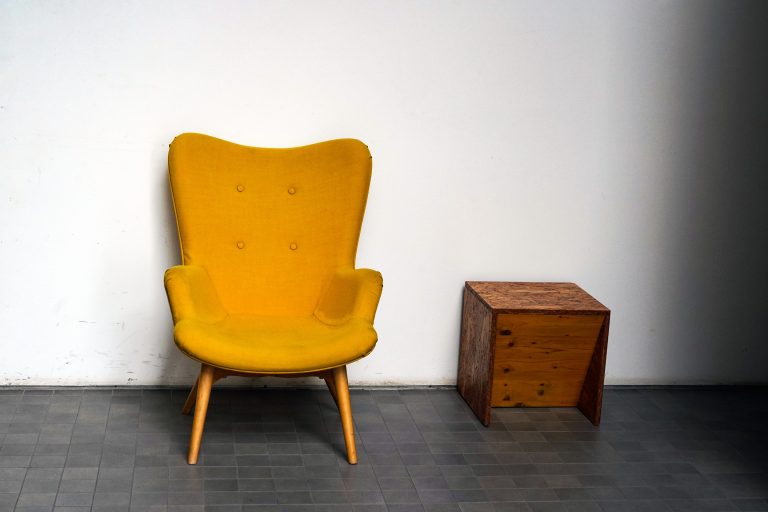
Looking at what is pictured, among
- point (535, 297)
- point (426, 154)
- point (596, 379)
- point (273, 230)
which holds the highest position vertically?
point (426, 154)

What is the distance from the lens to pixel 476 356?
10.8 feet

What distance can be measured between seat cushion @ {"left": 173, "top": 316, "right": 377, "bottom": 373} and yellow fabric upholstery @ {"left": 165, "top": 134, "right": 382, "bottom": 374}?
5.3 inches

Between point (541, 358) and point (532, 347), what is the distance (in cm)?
7

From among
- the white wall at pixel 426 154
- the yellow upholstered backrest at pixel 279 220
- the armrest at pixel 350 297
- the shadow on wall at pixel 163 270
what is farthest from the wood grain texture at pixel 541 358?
the shadow on wall at pixel 163 270

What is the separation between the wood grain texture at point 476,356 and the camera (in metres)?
3.16

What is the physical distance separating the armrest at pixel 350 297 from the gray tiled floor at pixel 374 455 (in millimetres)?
393

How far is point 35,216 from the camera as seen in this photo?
315 cm

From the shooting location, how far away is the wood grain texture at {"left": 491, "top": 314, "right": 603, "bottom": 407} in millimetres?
3186

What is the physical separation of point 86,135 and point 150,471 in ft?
3.88

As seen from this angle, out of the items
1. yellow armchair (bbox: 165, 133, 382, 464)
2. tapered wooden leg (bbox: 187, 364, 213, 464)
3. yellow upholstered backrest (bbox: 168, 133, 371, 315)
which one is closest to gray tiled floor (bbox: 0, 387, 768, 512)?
tapered wooden leg (bbox: 187, 364, 213, 464)

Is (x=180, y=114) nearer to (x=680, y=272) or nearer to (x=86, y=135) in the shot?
(x=86, y=135)

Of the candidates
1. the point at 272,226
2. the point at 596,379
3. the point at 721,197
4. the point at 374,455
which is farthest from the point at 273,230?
the point at 721,197

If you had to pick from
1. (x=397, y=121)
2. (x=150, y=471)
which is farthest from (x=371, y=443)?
(x=397, y=121)

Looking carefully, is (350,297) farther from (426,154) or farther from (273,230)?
(426,154)
